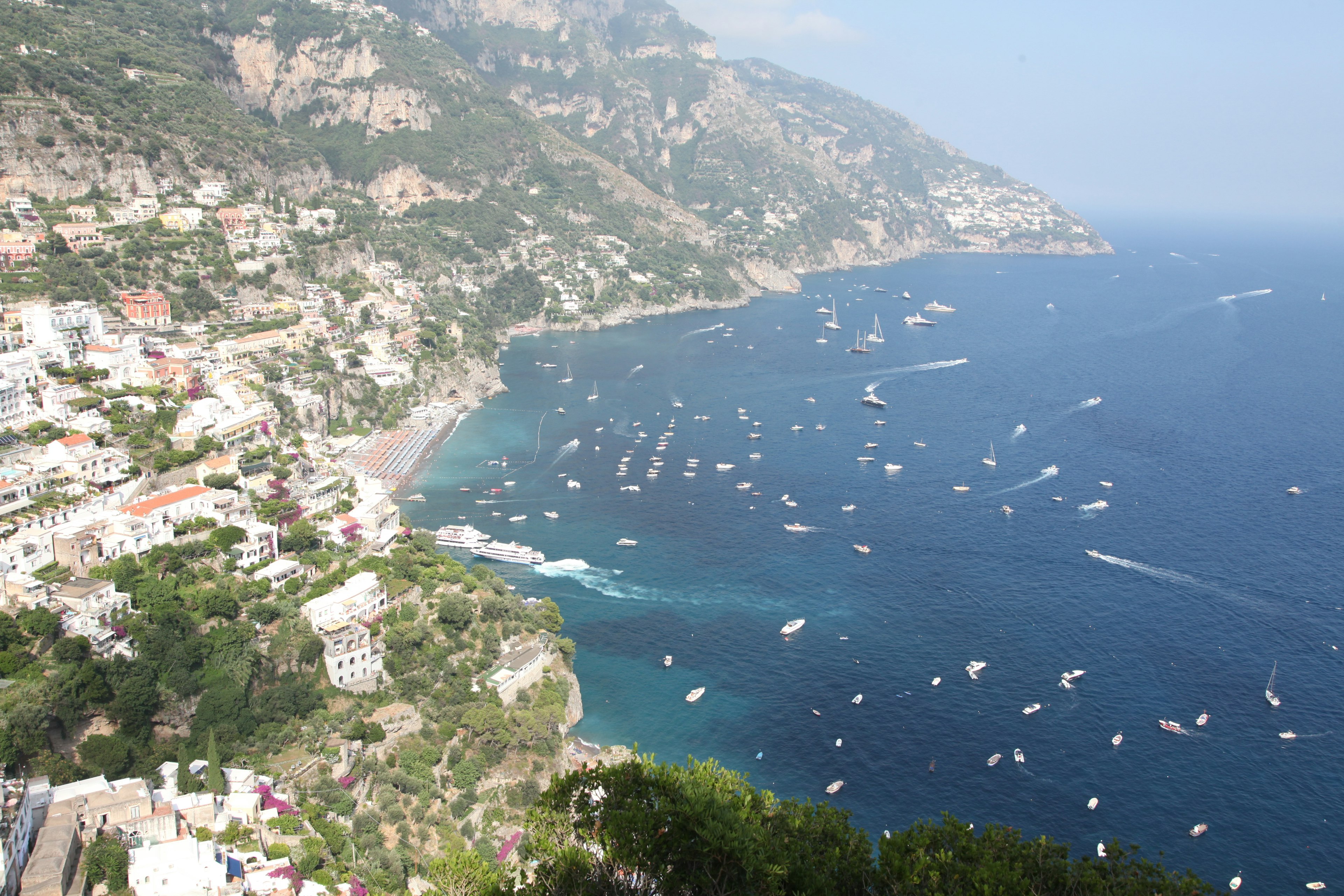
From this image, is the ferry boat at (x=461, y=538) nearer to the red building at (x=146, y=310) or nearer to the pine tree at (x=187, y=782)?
the pine tree at (x=187, y=782)

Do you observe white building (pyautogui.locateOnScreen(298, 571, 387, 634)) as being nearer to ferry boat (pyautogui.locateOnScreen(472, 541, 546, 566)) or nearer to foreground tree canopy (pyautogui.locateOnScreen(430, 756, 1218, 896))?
ferry boat (pyautogui.locateOnScreen(472, 541, 546, 566))

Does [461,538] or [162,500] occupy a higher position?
[162,500]

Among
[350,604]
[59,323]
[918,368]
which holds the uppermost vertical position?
[59,323]

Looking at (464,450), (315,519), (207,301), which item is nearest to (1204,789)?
(315,519)

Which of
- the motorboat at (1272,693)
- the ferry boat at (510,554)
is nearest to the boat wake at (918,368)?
the ferry boat at (510,554)

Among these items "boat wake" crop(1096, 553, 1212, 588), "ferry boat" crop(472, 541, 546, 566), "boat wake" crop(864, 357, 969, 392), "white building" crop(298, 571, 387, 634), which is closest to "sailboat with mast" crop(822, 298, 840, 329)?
"boat wake" crop(864, 357, 969, 392)

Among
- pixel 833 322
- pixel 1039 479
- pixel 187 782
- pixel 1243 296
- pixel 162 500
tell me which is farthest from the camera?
pixel 1243 296

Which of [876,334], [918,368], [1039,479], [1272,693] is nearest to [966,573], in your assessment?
[1272,693]

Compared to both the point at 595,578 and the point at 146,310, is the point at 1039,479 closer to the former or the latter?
the point at 595,578
